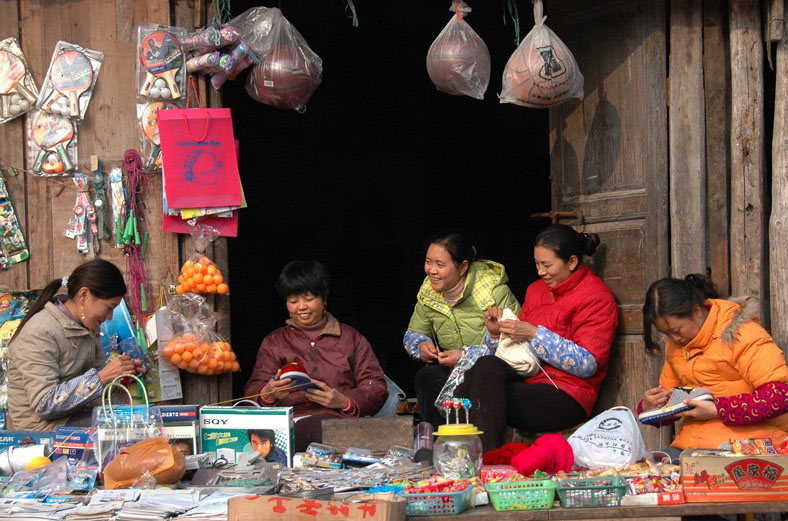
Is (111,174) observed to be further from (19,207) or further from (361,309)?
(361,309)

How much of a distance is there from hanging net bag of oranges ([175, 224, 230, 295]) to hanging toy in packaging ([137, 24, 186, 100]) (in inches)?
30.6

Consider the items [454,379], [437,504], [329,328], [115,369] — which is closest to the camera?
[437,504]

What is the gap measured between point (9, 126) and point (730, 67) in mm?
3993

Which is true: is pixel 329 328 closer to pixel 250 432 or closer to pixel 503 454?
pixel 250 432

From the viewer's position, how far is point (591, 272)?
14.9 ft

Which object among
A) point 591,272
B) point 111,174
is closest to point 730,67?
point 591,272

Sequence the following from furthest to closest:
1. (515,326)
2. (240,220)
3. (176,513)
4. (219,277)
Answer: (240,220) → (219,277) → (515,326) → (176,513)

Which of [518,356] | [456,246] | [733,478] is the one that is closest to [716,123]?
[456,246]

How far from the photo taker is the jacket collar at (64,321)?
13.3 ft

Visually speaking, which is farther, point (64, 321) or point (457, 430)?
point (64, 321)

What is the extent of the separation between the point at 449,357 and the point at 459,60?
1.66 metres

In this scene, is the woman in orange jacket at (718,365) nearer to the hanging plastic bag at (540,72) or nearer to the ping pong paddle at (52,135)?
the hanging plastic bag at (540,72)

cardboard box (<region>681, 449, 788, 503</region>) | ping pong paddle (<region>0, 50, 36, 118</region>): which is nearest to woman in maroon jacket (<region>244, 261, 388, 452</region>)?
ping pong paddle (<region>0, 50, 36, 118</region>)

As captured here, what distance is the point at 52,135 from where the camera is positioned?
4562mm
